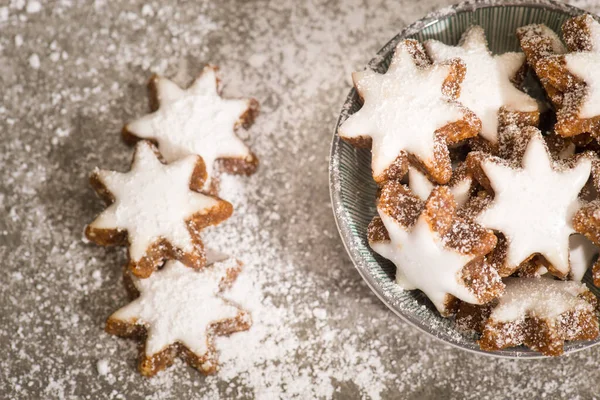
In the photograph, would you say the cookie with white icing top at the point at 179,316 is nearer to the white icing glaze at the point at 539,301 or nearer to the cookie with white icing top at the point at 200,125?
the cookie with white icing top at the point at 200,125

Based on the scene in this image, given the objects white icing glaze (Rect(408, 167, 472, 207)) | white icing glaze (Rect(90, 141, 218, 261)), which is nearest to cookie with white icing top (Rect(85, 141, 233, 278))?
white icing glaze (Rect(90, 141, 218, 261))

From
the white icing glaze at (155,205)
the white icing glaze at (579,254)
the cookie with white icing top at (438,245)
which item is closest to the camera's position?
the cookie with white icing top at (438,245)

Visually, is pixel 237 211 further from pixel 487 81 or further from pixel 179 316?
pixel 487 81

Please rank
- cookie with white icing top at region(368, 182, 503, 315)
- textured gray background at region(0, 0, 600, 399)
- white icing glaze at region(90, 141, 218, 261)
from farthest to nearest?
textured gray background at region(0, 0, 600, 399), white icing glaze at region(90, 141, 218, 261), cookie with white icing top at region(368, 182, 503, 315)

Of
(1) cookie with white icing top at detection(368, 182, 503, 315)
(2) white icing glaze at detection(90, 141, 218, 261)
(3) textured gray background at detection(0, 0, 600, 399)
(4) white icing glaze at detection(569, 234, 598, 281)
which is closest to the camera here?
(1) cookie with white icing top at detection(368, 182, 503, 315)

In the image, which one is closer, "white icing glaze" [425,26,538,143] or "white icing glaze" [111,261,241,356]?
"white icing glaze" [425,26,538,143]

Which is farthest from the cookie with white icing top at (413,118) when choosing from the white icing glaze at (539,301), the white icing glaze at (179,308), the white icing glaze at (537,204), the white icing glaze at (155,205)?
the white icing glaze at (179,308)

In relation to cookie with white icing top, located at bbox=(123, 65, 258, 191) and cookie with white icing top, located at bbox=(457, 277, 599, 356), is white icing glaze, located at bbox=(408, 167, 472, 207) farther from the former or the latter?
cookie with white icing top, located at bbox=(123, 65, 258, 191)
